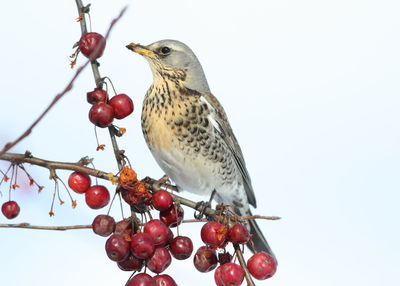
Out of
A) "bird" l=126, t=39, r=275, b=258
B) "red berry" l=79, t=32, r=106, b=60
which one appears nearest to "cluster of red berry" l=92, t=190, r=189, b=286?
"red berry" l=79, t=32, r=106, b=60

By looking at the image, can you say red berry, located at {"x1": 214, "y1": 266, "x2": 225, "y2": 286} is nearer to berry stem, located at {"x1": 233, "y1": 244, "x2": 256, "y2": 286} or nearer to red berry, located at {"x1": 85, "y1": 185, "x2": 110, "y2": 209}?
berry stem, located at {"x1": 233, "y1": 244, "x2": 256, "y2": 286}

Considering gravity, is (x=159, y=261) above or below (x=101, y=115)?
below

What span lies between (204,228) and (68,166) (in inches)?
18.1

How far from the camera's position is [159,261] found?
1.65 metres

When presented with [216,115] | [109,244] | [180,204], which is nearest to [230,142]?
[216,115]

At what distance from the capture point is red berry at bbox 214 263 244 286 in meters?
1.67

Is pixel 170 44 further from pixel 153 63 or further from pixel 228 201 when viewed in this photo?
pixel 228 201

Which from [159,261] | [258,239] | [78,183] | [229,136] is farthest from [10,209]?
[258,239]

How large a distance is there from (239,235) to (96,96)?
2.07ft

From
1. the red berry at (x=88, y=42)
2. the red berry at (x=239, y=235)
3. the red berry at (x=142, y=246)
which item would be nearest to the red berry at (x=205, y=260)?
the red berry at (x=239, y=235)

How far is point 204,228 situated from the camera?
1.72 metres

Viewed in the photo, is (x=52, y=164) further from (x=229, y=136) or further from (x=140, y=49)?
(x=229, y=136)

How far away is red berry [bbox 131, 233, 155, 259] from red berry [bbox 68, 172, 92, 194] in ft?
0.76

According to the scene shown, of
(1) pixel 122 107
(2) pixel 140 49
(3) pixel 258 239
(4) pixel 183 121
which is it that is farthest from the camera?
(3) pixel 258 239
